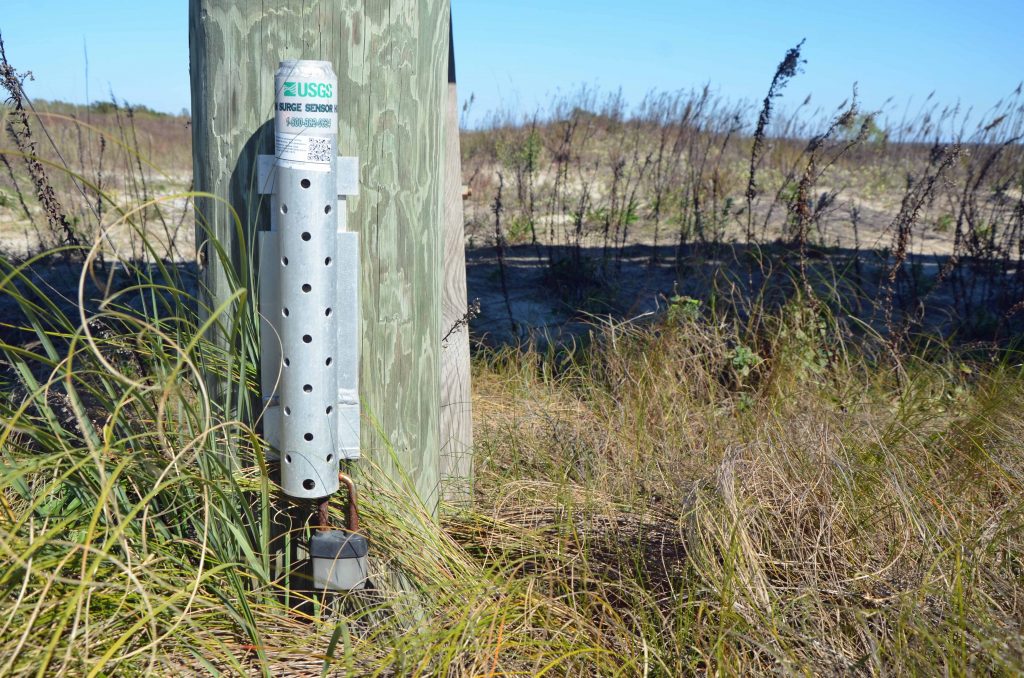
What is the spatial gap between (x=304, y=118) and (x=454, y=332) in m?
1.37

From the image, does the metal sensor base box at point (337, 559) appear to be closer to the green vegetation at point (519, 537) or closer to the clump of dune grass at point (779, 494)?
the green vegetation at point (519, 537)

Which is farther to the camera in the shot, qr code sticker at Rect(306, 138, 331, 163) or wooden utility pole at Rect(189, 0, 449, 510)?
wooden utility pole at Rect(189, 0, 449, 510)

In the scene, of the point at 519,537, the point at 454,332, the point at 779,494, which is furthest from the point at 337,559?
the point at 454,332

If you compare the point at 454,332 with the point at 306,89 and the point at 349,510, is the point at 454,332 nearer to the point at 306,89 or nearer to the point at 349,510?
the point at 349,510

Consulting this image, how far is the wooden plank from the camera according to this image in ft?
9.01

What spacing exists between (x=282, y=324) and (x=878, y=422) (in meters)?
1.94

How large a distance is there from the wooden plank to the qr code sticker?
107 centimetres

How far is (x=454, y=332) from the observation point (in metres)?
2.90

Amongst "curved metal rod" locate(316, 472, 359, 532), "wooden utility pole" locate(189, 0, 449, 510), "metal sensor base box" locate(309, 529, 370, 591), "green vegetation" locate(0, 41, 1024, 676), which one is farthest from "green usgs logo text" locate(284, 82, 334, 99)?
"metal sensor base box" locate(309, 529, 370, 591)

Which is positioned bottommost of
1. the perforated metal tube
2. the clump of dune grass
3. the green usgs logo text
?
the clump of dune grass

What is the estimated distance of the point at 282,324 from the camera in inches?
65.5

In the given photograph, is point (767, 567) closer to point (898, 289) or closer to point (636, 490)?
point (636, 490)

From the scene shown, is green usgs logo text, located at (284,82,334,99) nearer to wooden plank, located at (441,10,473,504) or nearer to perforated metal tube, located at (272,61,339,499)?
perforated metal tube, located at (272,61,339,499)

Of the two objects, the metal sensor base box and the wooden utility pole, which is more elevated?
the wooden utility pole
